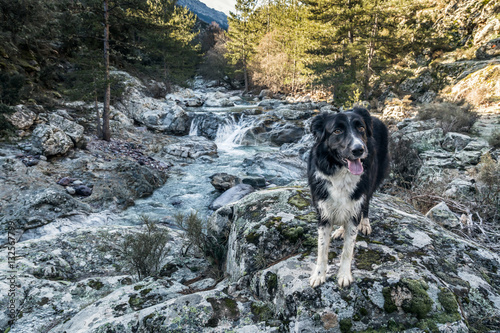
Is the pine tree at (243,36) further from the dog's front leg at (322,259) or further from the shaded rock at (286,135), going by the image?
the dog's front leg at (322,259)

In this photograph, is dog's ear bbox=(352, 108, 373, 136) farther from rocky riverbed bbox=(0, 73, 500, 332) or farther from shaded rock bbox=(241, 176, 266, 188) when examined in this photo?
shaded rock bbox=(241, 176, 266, 188)

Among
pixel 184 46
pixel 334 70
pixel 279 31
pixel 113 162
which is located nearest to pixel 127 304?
pixel 113 162

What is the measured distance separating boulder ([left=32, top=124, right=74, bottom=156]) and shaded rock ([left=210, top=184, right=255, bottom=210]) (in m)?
5.89

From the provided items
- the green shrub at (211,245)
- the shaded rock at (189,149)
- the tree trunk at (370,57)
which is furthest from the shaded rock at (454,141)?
the tree trunk at (370,57)

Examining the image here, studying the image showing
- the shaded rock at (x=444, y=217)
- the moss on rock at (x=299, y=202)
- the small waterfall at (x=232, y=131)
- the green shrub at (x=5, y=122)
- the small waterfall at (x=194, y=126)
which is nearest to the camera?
the moss on rock at (x=299, y=202)

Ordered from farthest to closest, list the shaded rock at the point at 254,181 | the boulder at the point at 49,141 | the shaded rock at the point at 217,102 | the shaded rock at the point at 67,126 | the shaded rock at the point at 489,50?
the shaded rock at the point at 217,102 < the shaded rock at the point at 489,50 < the shaded rock at the point at 67,126 < the shaded rock at the point at 254,181 < the boulder at the point at 49,141

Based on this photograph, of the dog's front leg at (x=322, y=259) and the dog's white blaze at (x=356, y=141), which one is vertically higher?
the dog's white blaze at (x=356, y=141)

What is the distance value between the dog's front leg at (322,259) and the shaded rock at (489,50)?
20526 mm

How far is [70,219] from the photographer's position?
5602mm

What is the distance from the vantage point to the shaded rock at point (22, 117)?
28.8ft

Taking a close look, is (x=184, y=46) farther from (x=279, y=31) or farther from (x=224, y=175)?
(x=224, y=175)

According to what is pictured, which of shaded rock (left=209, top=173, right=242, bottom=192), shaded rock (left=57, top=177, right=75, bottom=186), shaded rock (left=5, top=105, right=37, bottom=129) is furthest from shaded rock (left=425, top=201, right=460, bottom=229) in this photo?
shaded rock (left=5, top=105, right=37, bottom=129)

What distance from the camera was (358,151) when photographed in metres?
1.81

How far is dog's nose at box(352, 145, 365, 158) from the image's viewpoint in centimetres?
180
